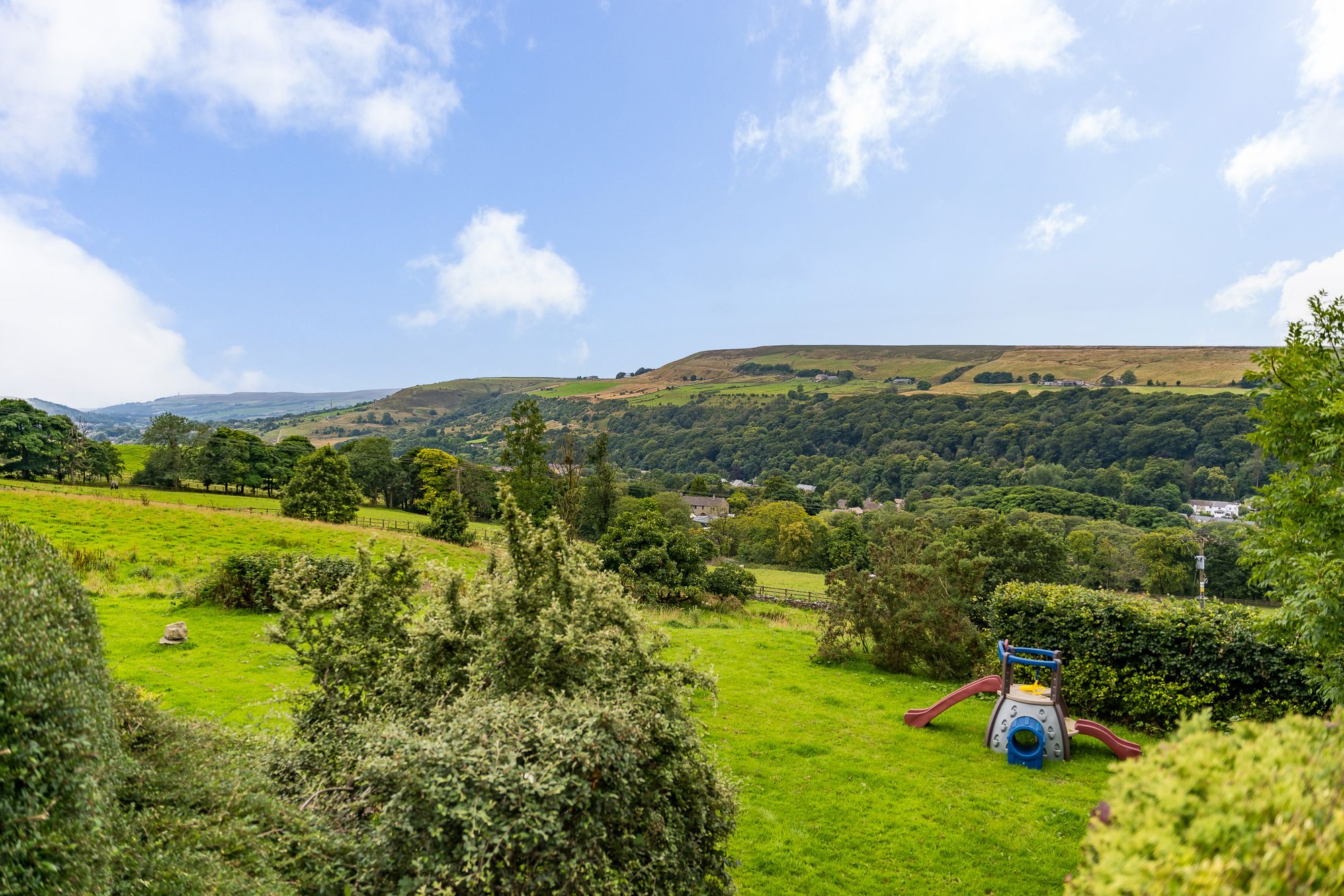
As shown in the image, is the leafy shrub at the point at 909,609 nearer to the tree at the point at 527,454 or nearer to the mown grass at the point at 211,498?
the tree at the point at 527,454

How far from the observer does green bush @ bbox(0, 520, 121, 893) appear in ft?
8.99

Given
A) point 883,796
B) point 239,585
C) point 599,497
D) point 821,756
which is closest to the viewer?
point 883,796

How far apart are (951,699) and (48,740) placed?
43.4 ft

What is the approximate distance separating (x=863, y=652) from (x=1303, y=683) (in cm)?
1017

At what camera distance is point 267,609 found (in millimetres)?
19031

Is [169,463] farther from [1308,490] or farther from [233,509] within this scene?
[1308,490]

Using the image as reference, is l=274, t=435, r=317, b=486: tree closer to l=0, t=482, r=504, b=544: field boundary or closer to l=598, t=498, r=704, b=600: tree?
l=0, t=482, r=504, b=544: field boundary

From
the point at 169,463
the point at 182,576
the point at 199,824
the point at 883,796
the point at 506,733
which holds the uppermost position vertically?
the point at 506,733

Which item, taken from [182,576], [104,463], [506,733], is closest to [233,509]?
[182,576]

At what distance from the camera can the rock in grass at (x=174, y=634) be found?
1485 centimetres

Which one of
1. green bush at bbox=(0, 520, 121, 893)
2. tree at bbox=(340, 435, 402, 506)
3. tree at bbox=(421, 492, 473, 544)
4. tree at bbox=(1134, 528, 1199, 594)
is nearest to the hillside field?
green bush at bbox=(0, 520, 121, 893)

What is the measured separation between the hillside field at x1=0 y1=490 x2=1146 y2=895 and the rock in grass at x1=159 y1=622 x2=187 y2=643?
253 millimetres

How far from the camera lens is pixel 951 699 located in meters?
12.4

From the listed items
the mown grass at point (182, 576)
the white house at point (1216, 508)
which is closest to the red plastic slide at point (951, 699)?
the mown grass at point (182, 576)
